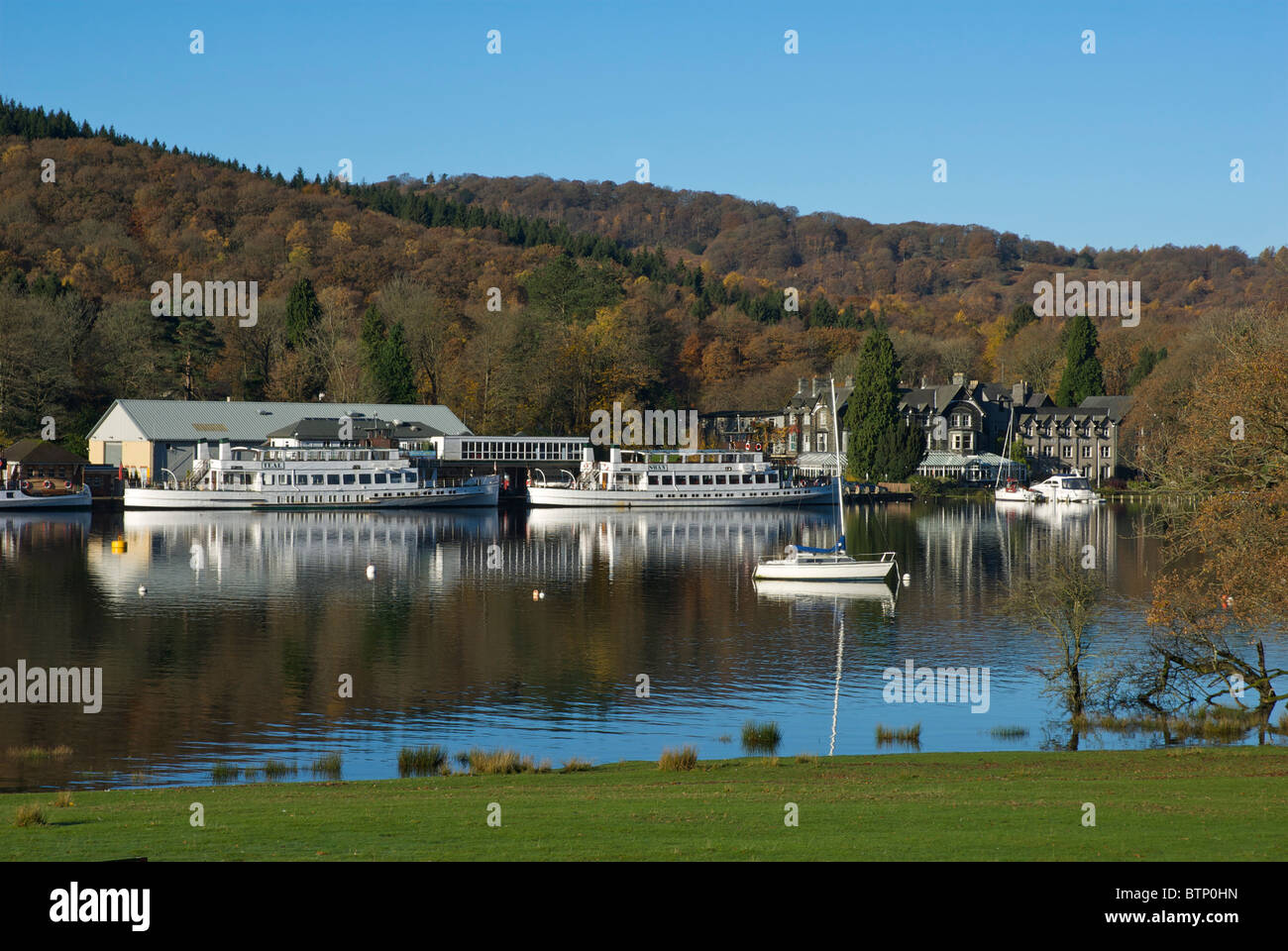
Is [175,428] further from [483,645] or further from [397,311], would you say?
[483,645]

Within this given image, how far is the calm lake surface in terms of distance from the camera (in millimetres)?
26156

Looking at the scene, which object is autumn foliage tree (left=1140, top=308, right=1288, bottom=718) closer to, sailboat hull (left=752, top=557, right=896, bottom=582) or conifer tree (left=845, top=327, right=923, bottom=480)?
sailboat hull (left=752, top=557, right=896, bottom=582)

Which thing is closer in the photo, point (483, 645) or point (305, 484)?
point (483, 645)

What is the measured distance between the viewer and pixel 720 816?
1540 cm

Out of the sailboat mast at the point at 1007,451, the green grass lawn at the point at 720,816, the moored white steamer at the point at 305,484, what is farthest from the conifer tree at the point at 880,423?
the green grass lawn at the point at 720,816

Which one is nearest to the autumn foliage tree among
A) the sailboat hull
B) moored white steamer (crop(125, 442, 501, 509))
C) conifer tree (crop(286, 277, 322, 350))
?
the sailboat hull

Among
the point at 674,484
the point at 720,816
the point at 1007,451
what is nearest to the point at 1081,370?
the point at 1007,451

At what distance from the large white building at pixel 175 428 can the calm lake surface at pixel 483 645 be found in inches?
1011

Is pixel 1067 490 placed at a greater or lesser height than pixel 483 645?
greater

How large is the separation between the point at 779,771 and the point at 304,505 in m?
80.2

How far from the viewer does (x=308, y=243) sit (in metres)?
159

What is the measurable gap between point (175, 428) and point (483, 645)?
239ft

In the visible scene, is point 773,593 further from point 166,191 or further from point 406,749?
point 166,191

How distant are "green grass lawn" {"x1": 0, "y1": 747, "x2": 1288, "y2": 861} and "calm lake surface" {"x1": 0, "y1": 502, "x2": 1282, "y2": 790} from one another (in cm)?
493
